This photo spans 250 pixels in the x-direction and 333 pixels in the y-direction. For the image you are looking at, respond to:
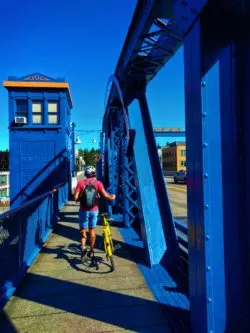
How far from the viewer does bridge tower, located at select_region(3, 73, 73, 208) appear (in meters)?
13.9

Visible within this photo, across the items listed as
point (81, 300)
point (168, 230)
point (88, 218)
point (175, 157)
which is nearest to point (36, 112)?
point (88, 218)

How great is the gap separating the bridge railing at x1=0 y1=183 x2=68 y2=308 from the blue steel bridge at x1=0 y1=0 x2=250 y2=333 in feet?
0.08

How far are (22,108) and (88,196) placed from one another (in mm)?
9499

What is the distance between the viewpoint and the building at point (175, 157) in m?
62.9

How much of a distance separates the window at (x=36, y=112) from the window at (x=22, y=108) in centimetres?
34

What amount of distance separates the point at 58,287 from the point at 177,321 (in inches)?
77.2

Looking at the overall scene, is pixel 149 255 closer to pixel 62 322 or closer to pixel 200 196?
pixel 62 322

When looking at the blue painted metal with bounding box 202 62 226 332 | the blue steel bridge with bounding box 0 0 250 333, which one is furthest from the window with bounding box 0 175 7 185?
the blue painted metal with bounding box 202 62 226 332

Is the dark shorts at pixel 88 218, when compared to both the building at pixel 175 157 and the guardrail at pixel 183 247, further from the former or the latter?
the building at pixel 175 157

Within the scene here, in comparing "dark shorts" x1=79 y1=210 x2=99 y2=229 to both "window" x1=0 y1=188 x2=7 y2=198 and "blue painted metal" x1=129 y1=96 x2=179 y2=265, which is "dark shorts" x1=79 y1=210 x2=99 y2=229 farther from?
"window" x1=0 y1=188 x2=7 y2=198

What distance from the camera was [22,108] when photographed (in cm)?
1422

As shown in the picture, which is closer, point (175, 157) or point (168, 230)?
point (168, 230)

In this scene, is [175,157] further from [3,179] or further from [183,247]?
[183,247]

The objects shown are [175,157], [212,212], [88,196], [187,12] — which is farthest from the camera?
[175,157]
